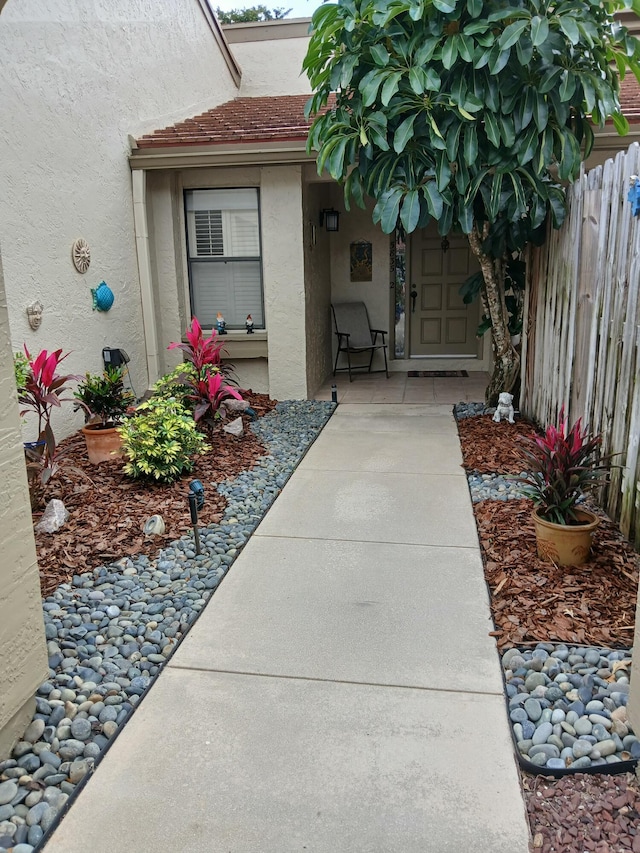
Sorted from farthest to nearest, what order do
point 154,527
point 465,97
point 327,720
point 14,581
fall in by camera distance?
point 465,97 → point 154,527 → point 327,720 → point 14,581

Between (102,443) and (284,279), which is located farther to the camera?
(284,279)

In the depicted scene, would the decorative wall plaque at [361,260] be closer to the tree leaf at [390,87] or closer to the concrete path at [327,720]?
the tree leaf at [390,87]

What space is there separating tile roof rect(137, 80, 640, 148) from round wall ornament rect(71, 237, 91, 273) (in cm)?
143

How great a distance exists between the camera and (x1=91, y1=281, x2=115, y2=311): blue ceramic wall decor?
18.8 feet

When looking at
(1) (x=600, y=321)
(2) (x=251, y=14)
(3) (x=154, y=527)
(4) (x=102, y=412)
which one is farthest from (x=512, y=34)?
(2) (x=251, y=14)

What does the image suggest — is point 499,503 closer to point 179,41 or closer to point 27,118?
point 27,118

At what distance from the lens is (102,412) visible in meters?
4.92

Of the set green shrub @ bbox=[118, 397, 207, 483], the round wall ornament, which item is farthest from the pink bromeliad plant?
the round wall ornament

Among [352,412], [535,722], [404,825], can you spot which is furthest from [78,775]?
[352,412]

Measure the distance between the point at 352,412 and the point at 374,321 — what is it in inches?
105

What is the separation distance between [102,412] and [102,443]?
0.94 feet

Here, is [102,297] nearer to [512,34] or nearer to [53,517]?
[53,517]

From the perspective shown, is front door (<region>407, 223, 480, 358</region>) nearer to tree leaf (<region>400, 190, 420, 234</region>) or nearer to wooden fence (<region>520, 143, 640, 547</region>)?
wooden fence (<region>520, 143, 640, 547</region>)

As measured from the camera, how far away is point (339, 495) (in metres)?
4.26
